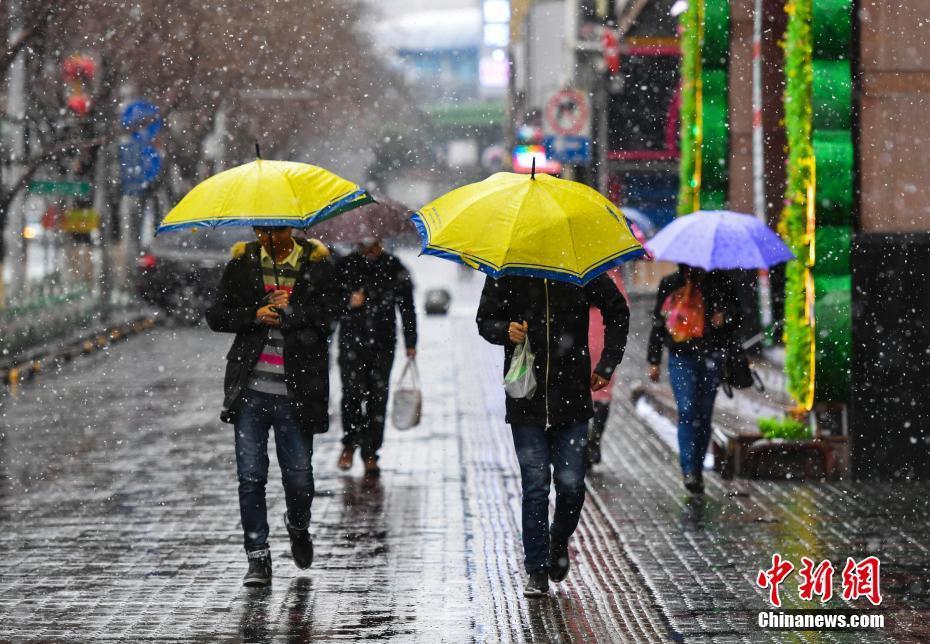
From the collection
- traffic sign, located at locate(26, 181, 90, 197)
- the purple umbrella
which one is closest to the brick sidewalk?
the purple umbrella

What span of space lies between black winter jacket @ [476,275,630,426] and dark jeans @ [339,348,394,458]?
414 centimetres

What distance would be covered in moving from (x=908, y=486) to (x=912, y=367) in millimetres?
900

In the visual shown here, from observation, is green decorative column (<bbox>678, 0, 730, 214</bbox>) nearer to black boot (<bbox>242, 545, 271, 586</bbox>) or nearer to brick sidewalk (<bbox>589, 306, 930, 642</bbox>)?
brick sidewalk (<bbox>589, 306, 930, 642</bbox>)

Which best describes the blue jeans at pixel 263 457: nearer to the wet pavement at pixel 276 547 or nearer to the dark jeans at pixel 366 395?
A: the wet pavement at pixel 276 547

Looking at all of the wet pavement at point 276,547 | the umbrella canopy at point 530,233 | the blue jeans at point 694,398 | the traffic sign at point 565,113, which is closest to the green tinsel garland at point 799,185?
the blue jeans at point 694,398

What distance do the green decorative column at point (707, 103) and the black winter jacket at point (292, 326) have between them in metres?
Result: 10.6

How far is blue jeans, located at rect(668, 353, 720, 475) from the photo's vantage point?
34.7ft

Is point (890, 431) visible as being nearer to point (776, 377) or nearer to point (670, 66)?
point (776, 377)

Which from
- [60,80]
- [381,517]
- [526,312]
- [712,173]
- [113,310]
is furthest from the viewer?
[113,310]

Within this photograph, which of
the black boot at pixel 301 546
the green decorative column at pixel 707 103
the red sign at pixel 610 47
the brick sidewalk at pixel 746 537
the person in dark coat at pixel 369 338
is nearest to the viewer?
the brick sidewalk at pixel 746 537

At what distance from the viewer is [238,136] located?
45.0 m

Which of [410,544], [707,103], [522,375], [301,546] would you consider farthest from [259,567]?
[707,103]

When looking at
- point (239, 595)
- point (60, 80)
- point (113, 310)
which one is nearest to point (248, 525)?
point (239, 595)

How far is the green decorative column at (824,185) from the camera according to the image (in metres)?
11.6
